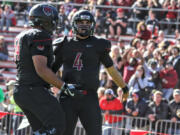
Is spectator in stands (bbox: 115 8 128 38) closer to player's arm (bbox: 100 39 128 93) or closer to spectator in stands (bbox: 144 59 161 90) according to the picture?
spectator in stands (bbox: 144 59 161 90)

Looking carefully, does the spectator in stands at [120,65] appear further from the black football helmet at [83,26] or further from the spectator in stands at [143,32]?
the black football helmet at [83,26]

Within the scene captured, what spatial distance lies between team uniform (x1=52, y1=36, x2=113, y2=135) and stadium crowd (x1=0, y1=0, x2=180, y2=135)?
0.69m

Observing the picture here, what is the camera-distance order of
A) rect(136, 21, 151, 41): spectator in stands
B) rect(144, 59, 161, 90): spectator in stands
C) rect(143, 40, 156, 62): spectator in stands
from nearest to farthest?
rect(144, 59, 161, 90): spectator in stands < rect(143, 40, 156, 62): spectator in stands < rect(136, 21, 151, 41): spectator in stands

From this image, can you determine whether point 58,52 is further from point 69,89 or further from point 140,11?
point 140,11

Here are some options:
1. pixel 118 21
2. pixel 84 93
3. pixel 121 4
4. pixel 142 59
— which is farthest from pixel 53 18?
pixel 121 4

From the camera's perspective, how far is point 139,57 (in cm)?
1182

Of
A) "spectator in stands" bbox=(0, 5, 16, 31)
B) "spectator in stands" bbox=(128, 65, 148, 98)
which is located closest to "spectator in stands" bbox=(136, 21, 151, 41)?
"spectator in stands" bbox=(128, 65, 148, 98)

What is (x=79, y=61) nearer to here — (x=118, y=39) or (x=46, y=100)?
(x=46, y=100)

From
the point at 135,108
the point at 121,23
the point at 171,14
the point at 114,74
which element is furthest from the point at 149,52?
the point at 114,74

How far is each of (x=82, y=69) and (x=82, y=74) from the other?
0.06 meters

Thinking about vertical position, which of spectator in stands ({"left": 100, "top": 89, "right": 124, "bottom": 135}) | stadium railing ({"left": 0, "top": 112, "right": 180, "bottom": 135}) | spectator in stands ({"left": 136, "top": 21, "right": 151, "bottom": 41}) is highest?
spectator in stands ({"left": 136, "top": 21, "right": 151, "bottom": 41})

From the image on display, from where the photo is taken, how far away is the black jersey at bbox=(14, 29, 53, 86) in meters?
5.48

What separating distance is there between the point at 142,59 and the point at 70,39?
18.7ft

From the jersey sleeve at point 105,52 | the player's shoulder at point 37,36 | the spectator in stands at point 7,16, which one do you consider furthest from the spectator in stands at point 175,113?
the spectator in stands at point 7,16
